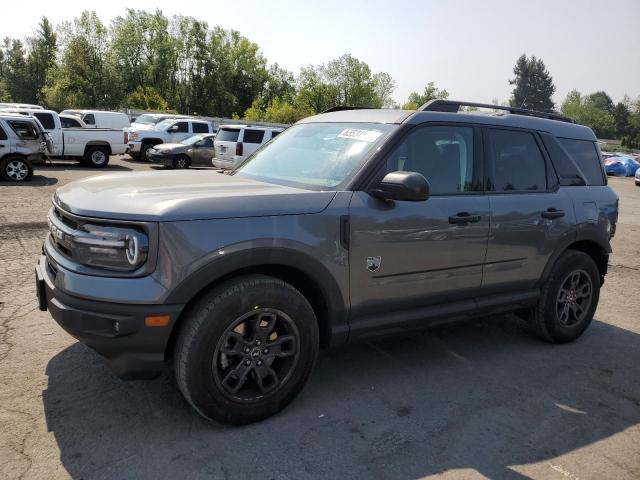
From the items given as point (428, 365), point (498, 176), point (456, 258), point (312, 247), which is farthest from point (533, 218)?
point (312, 247)

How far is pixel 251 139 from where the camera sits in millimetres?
17797

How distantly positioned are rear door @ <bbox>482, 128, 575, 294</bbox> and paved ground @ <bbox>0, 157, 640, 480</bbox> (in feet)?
2.46

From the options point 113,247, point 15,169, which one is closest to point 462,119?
point 113,247

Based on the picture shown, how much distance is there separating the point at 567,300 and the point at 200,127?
20.4 m

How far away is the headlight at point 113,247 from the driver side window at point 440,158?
5.43 feet

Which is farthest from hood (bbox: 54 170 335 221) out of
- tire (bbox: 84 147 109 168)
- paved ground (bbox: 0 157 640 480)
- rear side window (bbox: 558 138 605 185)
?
tire (bbox: 84 147 109 168)

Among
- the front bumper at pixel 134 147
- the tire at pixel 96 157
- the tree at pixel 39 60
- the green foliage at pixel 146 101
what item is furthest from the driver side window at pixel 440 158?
the tree at pixel 39 60

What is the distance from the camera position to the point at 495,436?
311 centimetres

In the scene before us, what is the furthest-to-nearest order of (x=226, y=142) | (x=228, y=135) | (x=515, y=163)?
(x=228, y=135), (x=226, y=142), (x=515, y=163)

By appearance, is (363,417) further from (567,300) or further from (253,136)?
(253,136)

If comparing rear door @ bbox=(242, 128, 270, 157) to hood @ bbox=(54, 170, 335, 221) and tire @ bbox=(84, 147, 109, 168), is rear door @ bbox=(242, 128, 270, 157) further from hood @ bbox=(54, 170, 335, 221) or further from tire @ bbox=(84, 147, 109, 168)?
hood @ bbox=(54, 170, 335, 221)

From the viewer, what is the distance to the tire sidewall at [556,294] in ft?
14.6

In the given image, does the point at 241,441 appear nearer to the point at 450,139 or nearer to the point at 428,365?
the point at 428,365

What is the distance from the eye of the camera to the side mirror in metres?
3.12
